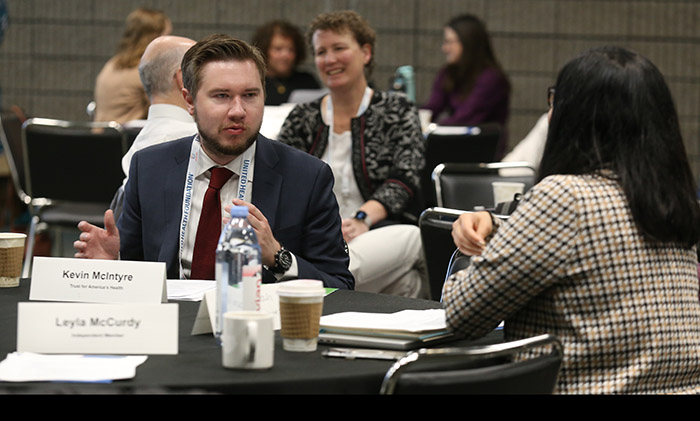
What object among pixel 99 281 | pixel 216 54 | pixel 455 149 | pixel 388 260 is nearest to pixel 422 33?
pixel 455 149

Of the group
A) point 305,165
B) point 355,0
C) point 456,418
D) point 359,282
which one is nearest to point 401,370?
point 456,418

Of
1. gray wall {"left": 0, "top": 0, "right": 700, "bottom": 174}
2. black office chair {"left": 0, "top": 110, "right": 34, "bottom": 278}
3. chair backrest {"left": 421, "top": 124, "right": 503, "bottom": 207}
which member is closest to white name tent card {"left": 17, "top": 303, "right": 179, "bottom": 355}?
chair backrest {"left": 421, "top": 124, "right": 503, "bottom": 207}

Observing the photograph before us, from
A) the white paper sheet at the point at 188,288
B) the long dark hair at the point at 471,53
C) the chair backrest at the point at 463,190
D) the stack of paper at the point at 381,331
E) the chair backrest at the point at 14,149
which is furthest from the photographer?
the long dark hair at the point at 471,53

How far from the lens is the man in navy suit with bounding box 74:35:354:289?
2645mm

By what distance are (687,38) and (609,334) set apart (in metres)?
7.32

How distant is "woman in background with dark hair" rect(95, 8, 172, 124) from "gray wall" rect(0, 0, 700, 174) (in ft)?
9.01

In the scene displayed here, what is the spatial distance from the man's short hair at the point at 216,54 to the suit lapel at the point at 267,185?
211mm

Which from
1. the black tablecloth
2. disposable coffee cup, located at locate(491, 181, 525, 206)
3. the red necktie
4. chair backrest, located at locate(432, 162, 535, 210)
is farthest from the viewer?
chair backrest, located at locate(432, 162, 535, 210)

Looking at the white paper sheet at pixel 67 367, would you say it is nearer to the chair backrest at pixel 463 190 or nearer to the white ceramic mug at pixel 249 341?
the white ceramic mug at pixel 249 341

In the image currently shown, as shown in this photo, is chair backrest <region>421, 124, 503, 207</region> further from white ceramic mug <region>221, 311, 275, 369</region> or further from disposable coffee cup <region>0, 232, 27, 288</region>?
white ceramic mug <region>221, 311, 275, 369</region>

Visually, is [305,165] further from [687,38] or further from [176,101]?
[687,38]

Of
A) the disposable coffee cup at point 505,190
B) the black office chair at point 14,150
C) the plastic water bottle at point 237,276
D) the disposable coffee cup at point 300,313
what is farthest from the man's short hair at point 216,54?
the black office chair at point 14,150

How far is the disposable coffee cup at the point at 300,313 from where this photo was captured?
175cm

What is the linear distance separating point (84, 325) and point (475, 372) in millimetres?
656
